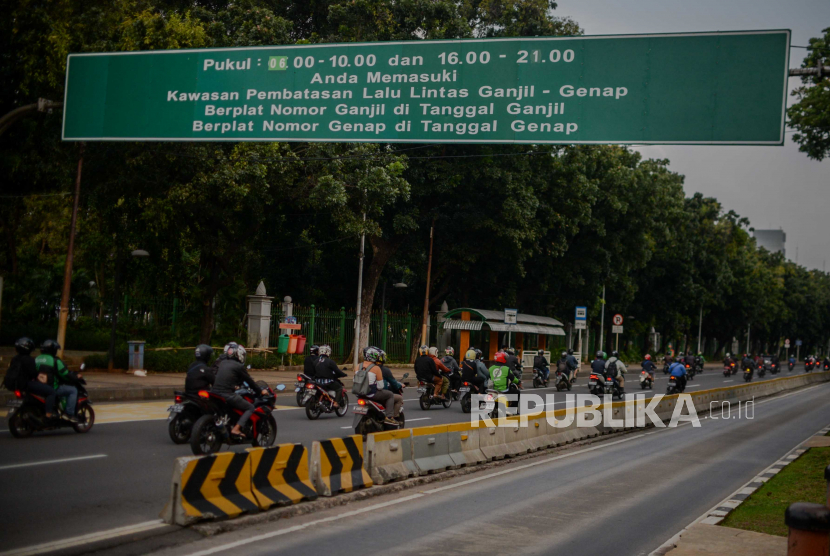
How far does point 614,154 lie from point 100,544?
43.7m

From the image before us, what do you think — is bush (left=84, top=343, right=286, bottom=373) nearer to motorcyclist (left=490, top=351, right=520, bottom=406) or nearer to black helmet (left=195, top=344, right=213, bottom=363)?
motorcyclist (left=490, top=351, right=520, bottom=406)

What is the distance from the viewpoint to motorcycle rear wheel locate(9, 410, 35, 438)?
12.6 m

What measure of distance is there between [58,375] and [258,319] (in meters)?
17.8

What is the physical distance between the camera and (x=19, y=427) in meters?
12.7

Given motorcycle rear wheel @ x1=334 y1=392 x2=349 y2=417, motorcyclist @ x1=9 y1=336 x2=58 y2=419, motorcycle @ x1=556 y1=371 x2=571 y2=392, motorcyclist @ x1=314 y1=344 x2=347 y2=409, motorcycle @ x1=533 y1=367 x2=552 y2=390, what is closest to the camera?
motorcyclist @ x1=9 y1=336 x2=58 y2=419

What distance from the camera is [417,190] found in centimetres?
3522

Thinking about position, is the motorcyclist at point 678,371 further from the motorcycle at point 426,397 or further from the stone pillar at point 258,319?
the stone pillar at point 258,319

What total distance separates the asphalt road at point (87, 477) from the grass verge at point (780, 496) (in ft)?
21.1

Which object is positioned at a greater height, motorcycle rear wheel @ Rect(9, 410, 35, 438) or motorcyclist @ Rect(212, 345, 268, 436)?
motorcyclist @ Rect(212, 345, 268, 436)

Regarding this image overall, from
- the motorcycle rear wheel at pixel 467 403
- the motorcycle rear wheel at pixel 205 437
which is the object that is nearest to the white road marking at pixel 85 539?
the motorcycle rear wheel at pixel 205 437

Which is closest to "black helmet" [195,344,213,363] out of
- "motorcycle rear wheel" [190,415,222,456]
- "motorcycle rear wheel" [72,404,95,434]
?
"motorcycle rear wheel" [190,415,222,456]

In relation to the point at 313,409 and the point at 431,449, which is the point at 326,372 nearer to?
the point at 313,409

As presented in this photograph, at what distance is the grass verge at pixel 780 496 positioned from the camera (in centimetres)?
905

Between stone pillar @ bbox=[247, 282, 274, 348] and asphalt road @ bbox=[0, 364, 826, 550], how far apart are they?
50.0 feet
